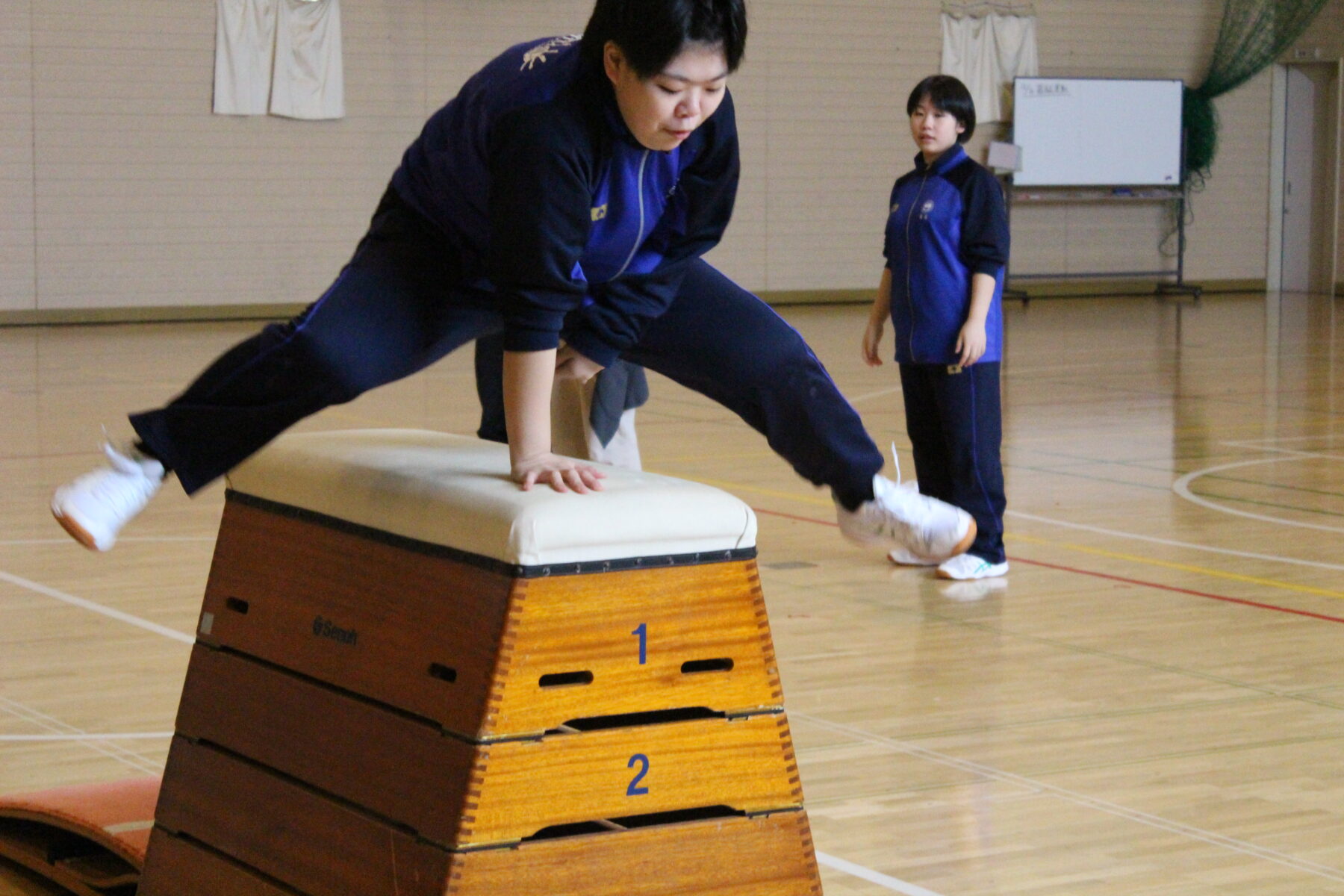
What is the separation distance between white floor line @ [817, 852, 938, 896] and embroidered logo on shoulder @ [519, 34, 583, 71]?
4.37 feet

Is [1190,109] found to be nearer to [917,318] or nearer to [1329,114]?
[1329,114]

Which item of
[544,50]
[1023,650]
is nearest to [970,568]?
[1023,650]

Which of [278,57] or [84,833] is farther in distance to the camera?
[278,57]

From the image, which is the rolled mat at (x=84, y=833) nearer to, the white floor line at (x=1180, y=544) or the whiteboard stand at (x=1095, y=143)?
the white floor line at (x=1180, y=544)

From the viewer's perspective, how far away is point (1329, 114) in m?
17.3

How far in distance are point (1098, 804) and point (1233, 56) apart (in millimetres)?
15121

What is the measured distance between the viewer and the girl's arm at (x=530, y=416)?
231cm

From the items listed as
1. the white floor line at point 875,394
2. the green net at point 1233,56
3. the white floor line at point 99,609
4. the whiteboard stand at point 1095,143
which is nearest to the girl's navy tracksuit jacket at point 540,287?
the white floor line at point 99,609

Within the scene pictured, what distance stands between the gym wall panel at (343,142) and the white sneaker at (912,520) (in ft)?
36.0

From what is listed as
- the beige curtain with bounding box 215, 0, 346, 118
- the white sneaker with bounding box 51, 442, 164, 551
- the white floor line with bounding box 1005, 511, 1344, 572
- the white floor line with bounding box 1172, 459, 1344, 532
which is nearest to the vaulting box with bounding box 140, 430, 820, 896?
the white sneaker with bounding box 51, 442, 164, 551

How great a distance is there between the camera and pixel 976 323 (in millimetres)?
4887

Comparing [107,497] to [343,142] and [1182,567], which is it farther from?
[343,142]

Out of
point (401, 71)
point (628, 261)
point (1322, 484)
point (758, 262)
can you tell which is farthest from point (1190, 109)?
point (628, 261)

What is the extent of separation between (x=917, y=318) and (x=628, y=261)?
8.48ft
